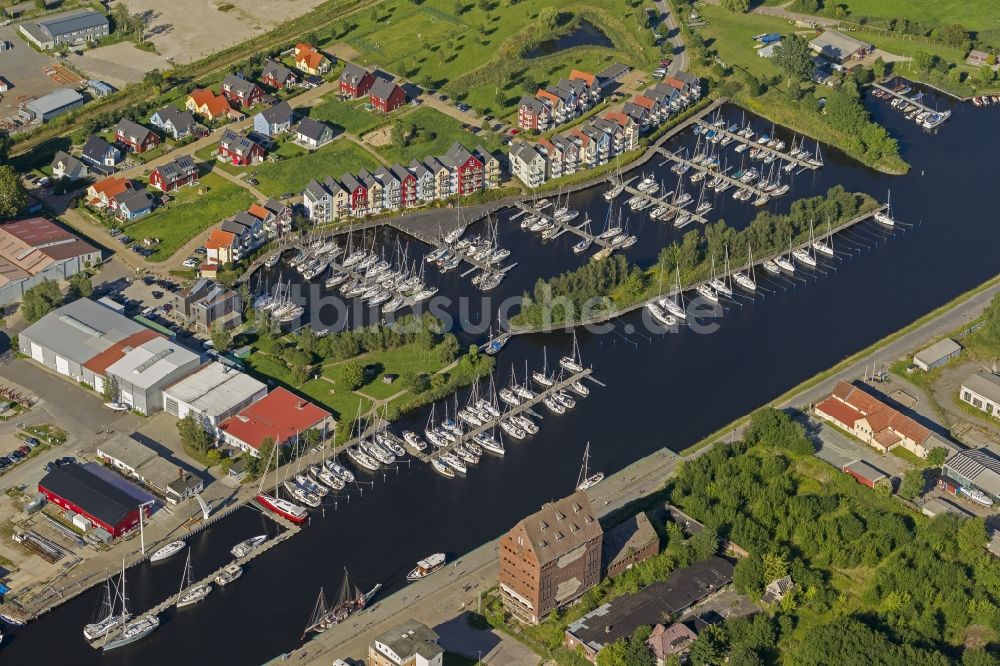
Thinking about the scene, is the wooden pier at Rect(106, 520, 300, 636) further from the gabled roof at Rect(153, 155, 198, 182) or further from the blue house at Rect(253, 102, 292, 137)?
the blue house at Rect(253, 102, 292, 137)

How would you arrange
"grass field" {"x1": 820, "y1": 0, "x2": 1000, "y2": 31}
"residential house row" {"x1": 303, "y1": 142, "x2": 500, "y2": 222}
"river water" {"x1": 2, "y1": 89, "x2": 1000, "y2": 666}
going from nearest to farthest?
"river water" {"x1": 2, "y1": 89, "x2": 1000, "y2": 666}, "residential house row" {"x1": 303, "y1": 142, "x2": 500, "y2": 222}, "grass field" {"x1": 820, "y1": 0, "x2": 1000, "y2": 31}

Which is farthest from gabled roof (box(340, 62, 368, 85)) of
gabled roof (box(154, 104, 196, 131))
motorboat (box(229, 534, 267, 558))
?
motorboat (box(229, 534, 267, 558))

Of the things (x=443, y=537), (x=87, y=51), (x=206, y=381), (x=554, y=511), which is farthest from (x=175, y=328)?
(x=87, y=51)

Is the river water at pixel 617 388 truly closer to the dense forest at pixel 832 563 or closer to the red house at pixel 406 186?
the red house at pixel 406 186

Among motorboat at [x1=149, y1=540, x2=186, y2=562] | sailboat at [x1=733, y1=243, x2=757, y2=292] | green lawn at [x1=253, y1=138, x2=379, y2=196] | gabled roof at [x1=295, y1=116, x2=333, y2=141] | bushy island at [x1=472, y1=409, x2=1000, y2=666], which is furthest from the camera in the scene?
gabled roof at [x1=295, y1=116, x2=333, y2=141]

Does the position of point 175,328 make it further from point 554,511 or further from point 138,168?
point 554,511

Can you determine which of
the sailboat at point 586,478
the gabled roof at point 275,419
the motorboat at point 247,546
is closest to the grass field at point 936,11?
the sailboat at point 586,478

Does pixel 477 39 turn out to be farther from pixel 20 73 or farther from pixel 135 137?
pixel 20 73
